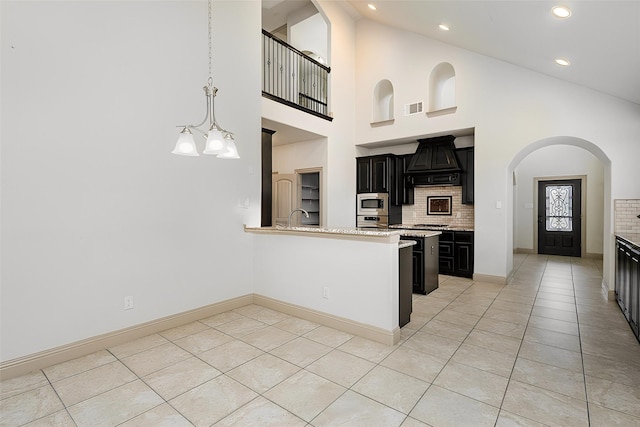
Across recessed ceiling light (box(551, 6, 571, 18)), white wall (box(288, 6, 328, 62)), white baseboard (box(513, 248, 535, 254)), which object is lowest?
white baseboard (box(513, 248, 535, 254))

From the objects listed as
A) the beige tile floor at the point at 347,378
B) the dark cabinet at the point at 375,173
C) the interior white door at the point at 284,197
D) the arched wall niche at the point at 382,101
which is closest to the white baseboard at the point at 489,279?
the beige tile floor at the point at 347,378

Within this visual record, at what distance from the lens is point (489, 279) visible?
17.3 feet

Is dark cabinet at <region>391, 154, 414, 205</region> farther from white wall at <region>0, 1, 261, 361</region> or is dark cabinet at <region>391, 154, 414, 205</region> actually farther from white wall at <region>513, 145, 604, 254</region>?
white wall at <region>513, 145, 604, 254</region>

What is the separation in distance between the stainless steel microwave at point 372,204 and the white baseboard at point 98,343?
376cm

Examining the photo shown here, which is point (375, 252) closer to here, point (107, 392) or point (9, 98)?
point (107, 392)

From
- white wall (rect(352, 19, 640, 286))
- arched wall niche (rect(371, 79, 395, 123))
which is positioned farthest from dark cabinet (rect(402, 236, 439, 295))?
arched wall niche (rect(371, 79, 395, 123))

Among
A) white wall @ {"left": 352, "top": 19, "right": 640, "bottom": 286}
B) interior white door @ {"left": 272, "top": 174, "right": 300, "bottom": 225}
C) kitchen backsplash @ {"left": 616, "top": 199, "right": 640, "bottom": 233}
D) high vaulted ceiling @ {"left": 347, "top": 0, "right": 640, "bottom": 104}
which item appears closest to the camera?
high vaulted ceiling @ {"left": 347, "top": 0, "right": 640, "bottom": 104}

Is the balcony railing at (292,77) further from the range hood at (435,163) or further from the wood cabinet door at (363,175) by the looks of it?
the range hood at (435,163)

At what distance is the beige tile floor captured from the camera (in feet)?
6.19

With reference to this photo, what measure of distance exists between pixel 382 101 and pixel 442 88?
127 centimetres

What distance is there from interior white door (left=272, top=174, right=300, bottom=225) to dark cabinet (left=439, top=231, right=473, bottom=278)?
310 cm

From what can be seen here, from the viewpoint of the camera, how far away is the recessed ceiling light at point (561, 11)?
2.66 metres

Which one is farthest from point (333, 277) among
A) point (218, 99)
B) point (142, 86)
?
point (142, 86)

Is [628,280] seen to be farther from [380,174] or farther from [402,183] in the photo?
[380,174]
